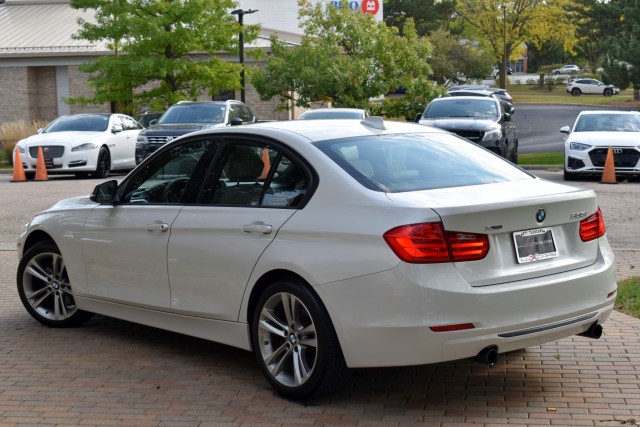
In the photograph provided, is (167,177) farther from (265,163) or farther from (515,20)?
(515,20)

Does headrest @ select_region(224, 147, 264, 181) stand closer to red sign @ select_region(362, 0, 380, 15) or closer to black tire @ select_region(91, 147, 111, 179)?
black tire @ select_region(91, 147, 111, 179)

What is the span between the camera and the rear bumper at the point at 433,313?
536cm

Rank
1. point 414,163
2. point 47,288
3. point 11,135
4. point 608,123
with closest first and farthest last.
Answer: point 414,163, point 47,288, point 608,123, point 11,135

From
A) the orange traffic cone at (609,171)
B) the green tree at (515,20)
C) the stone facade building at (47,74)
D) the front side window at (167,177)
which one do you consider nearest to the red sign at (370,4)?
the green tree at (515,20)

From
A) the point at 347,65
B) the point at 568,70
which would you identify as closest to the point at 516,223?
the point at 347,65

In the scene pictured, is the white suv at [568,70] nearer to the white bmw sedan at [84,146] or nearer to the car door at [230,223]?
the white bmw sedan at [84,146]

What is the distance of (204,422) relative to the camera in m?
5.65

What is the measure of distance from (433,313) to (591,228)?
141 centimetres

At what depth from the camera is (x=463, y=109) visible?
79.3 feet

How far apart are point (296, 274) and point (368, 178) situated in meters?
0.70

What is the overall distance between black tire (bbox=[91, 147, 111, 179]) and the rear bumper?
20111mm

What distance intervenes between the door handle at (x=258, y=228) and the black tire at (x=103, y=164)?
19.3m

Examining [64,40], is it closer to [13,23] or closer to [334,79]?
[13,23]

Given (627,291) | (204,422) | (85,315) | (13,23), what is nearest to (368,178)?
(204,422)
